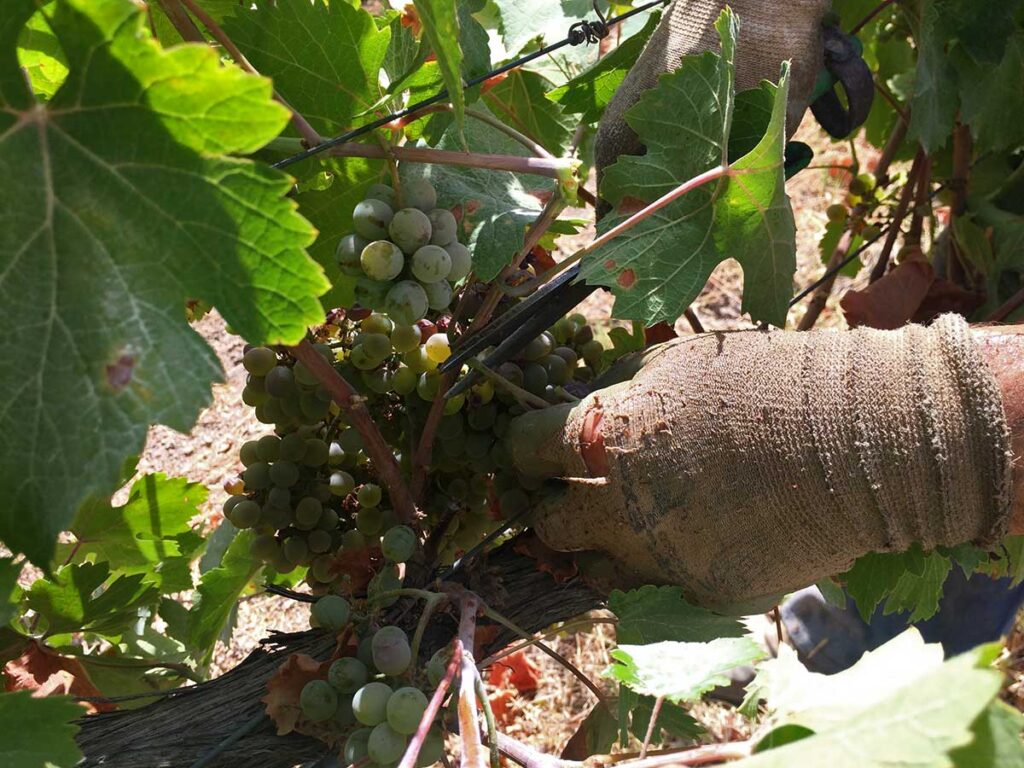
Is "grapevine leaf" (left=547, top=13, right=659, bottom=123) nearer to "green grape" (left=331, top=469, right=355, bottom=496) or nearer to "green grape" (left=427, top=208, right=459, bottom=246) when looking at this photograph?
"green grape" (left=427, top=208, right=459, bottom=246)

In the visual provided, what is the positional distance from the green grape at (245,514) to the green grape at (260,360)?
15 centimetres

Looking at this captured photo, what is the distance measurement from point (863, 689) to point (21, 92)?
728 millimetres

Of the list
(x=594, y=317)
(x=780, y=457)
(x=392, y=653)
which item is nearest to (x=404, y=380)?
(x=392, y=653)

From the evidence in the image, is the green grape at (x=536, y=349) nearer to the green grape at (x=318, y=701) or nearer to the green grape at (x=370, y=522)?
the green grape at (x=370, y=522)

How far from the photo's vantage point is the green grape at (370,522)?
1.05m

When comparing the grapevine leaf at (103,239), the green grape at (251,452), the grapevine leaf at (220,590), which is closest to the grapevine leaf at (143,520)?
the grapevine leaf at (220,590)

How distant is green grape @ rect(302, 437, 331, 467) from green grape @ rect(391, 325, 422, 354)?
0.17 metres

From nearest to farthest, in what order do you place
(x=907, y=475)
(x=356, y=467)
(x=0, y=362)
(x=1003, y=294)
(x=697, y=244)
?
(x=0, y=362) → (x=907, y=475) → (x=697, y=244) → (x=356, y=467) → (x=1003, y=294)

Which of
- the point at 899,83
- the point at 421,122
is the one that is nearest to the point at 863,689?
the point at 421,122

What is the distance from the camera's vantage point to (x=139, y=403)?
2.10 ft

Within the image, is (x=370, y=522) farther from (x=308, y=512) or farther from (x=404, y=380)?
(x=404, y=380)

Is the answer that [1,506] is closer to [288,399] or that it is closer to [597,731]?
[288,399]

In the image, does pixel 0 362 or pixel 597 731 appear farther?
pixel 597 731

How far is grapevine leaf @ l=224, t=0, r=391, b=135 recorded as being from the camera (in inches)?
36.4
